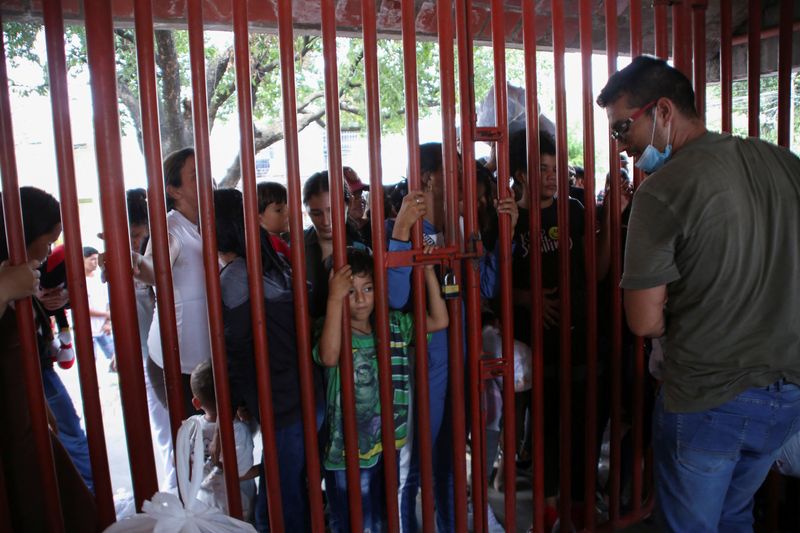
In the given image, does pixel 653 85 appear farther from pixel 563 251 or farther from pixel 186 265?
pixel 186 265

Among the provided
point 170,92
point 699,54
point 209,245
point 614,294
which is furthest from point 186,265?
point 170,92

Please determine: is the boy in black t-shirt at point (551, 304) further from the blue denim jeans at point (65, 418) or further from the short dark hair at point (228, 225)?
the blue denim jeans at point (65, 418)

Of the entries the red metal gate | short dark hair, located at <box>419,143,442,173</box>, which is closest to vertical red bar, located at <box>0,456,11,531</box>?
the red metal gate

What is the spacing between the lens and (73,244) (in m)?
1.64

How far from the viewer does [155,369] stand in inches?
112

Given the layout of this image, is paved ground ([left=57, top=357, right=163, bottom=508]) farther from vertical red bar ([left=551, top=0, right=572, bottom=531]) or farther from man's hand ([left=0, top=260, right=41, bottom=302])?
vertical red bar ([left=551, top=0, right=572, bottom=531])

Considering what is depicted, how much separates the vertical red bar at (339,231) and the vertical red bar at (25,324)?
820 millimetres

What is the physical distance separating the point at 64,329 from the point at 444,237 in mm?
2137

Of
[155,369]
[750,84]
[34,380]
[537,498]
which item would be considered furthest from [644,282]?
[155,369]

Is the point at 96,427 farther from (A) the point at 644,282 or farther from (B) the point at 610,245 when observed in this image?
(B) the point at 610,245

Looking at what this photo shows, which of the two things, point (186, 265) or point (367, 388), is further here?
point (186, 265)

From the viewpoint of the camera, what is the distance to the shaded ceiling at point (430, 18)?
2.49 m

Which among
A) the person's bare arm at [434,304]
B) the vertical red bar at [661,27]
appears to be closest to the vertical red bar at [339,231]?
the person's bare arm at [434,304]

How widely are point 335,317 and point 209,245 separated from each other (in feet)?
1.38
